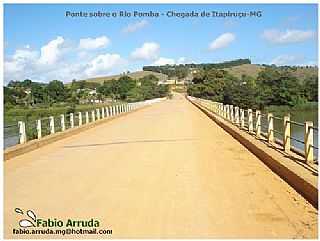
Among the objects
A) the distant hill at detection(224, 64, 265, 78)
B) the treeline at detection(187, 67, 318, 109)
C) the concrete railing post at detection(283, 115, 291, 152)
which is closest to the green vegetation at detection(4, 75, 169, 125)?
the treeline at detection(187, 67, 318, 109)

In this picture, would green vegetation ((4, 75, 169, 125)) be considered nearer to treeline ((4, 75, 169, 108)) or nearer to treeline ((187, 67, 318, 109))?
treeline ((4, 75, 169, 108))

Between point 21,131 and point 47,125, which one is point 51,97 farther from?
point 21,131

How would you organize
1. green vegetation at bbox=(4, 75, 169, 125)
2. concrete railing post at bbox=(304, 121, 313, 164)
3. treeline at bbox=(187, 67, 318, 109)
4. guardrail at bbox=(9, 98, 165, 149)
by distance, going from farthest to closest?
treeline at bbox=(187, 67, 318, 109)
green vegetation at bbox=(4, 75, 169, 125)
guardrail at bbox=(9, 98, 165, 149)
concrete railing post at bbox=(304, 121, 313, 164)

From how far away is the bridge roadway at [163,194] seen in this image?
18.8ft

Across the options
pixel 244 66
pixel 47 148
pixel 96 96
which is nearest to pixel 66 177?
pixel 47 148

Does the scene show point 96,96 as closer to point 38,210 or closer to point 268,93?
point 268,93

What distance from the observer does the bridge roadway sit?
5.72 meters

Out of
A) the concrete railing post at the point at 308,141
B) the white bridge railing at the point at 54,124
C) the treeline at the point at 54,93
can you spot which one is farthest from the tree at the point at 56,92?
the concrete railing post at the point at 308,141

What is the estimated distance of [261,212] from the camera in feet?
20.9

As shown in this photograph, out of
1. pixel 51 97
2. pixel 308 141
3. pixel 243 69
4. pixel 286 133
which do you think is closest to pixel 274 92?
pixel 51 97

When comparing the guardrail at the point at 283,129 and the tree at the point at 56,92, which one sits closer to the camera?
the guardrail at the point at 283,129

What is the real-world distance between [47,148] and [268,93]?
4808cm

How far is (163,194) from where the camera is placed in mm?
7477

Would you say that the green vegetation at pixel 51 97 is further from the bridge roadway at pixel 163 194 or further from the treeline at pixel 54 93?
the bridge roadway at pixel 163 194
